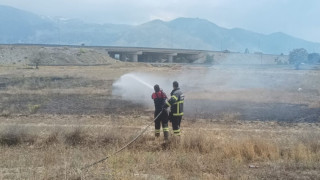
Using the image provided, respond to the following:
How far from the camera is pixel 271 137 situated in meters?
13.3

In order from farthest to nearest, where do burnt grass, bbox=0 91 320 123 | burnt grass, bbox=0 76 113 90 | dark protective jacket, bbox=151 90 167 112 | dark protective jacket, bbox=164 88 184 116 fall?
burnt grass, bbox=0 76 113 90
burnt grass, bbox=0 91 320 123
dark protective jacket, bbox=151 90 167 112
dark protective jacket, bbox=164 88 184 116

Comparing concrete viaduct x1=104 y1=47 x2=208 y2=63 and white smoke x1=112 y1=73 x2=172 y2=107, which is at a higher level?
concrete viaduct x1=104 y1=47 x2=208 y2=63

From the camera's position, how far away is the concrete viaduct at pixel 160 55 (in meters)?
87.2

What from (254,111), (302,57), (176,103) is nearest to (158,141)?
(176,103)

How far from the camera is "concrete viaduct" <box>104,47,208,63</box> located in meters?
87.2

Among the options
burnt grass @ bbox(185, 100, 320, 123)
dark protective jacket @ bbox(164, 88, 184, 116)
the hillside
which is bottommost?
burnt grass @ bbox(185, 100, 320, 123)

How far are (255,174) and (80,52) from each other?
2600 inches

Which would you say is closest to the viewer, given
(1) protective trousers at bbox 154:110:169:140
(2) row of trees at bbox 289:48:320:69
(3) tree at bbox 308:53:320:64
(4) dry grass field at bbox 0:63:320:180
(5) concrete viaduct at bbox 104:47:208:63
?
(4) dry grass field at bbox 0:63:320:180

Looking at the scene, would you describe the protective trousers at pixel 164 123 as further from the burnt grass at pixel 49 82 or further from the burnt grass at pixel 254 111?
the burnt grass at pixel 49 82

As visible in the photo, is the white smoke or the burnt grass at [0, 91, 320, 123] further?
the white smoke

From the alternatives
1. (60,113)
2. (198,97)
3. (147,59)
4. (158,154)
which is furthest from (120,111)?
(147,59)

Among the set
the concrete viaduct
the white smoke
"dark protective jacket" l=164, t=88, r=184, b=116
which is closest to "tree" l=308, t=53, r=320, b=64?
the concrete viaduct

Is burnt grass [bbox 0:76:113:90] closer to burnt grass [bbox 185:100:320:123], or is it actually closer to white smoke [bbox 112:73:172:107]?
white smoke [bbox 112:73:172:107]

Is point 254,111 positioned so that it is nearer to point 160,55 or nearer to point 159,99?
point 159,99
